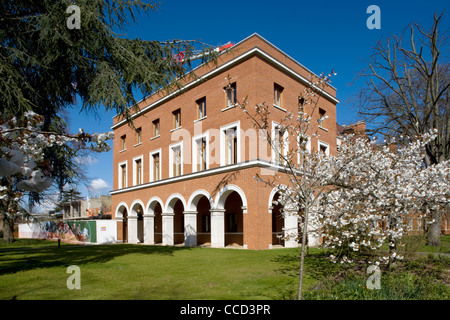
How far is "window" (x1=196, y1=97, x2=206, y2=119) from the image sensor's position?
72.5ft

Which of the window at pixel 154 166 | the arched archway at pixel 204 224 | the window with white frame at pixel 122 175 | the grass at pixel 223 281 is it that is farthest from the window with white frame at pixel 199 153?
the window with white frame at pixel 122 175

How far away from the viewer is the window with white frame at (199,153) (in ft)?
71.0

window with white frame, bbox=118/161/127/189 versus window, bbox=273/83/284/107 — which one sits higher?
window, bbox=273/83/284/107

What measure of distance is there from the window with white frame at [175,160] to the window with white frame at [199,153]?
191 centimetres

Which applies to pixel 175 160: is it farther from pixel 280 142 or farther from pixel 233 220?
pixel 280 142

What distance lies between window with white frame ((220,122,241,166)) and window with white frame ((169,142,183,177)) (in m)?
4.89

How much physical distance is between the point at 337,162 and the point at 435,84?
43.7ft

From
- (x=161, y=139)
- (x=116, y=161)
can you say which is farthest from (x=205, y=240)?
(x=116, y=161)

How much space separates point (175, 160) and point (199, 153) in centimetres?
312

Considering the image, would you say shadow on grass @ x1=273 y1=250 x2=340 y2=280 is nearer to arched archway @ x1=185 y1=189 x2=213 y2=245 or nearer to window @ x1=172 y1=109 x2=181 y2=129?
arched archway @ x1=185 y1=189 x2=213 y2=245

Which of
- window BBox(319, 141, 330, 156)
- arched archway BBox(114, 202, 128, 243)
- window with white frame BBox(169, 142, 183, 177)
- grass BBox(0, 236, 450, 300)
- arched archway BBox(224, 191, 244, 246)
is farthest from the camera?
arched archway BBox(114, 202, 128, 243)

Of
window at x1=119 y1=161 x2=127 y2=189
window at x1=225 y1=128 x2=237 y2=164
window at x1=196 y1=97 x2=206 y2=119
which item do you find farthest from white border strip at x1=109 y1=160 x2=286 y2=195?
window at x1=119 y1=161 x2=127 y2=189

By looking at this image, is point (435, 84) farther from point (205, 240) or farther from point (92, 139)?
point (92, 139)

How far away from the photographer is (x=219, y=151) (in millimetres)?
20031
